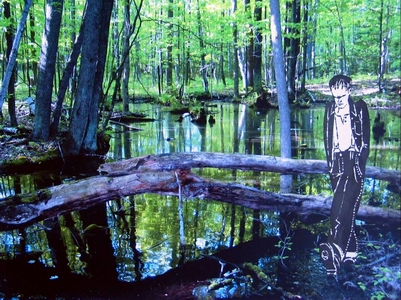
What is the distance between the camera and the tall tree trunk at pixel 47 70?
24.5 feet

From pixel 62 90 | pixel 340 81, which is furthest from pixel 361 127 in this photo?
pixel 62 90

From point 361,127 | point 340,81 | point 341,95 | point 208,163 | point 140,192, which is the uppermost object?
point 340,81

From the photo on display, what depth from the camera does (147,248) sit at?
404 cm

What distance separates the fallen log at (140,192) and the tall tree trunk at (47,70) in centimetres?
384

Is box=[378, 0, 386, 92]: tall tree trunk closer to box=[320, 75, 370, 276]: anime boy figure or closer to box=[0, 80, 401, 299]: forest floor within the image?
box=[0, 80, 401, 299]: forest floor

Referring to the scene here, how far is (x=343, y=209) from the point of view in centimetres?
294

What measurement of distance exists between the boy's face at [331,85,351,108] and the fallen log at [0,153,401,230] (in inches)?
51.7

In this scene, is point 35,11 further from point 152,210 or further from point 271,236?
point 271,236

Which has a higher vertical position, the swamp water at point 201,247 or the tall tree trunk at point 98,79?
the tall tree trunk at point 98,79

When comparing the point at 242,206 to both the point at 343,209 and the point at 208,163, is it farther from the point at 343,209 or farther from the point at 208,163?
the point at 343,209

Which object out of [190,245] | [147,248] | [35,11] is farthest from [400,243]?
[35,11]

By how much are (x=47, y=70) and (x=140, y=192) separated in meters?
5.01

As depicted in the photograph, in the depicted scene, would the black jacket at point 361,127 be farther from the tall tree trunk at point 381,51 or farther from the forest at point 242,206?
the tall tree trunk at point 381,51

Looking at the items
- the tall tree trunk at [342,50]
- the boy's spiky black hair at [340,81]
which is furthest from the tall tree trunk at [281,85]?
the boy's spiky black hair at [340,81]
